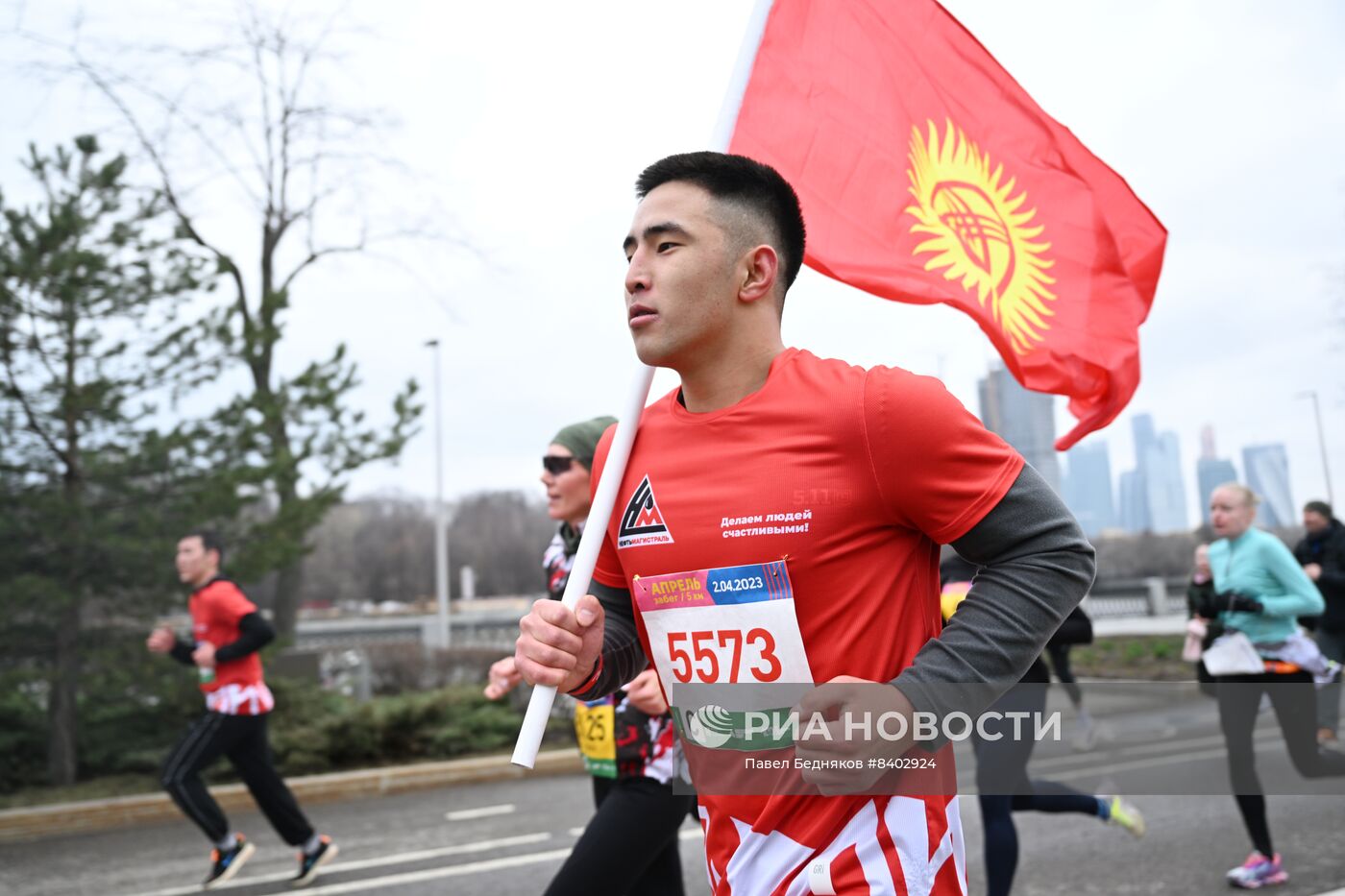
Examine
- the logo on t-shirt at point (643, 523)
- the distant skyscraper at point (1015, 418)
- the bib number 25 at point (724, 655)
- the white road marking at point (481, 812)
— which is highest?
the distant skyscraper at point (1015, 418)

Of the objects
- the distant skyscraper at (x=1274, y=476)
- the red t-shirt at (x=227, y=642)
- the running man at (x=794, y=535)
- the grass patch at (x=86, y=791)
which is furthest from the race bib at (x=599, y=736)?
the distant skyscraper at (x=1274, y=476)

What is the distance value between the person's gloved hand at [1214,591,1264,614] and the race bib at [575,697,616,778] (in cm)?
404

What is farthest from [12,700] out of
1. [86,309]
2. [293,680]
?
[86,309]

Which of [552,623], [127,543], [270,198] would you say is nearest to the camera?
[552,623]

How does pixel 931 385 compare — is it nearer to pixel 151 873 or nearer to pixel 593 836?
pixel 593 836

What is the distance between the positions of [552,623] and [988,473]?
84 cm

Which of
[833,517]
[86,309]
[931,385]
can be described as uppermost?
[86,309]

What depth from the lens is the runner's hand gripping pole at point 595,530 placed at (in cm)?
218

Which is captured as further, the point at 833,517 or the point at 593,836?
the point at 593,836

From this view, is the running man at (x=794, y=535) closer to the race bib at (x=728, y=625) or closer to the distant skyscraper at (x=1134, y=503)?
the race bib at (x=728, y=625)

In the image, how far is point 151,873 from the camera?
296 inches

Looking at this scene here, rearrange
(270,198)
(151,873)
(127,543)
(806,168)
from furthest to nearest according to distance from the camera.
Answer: (270,198), (127,543), (151,873), (806,168)

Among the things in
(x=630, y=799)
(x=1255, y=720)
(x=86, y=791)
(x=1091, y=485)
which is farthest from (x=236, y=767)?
(x=1091, y=485)

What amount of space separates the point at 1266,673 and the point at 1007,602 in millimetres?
5210
